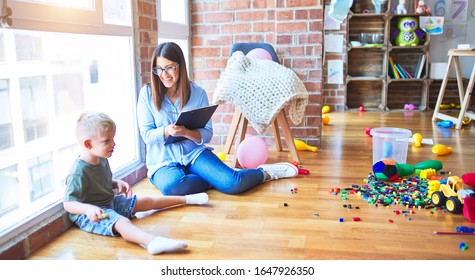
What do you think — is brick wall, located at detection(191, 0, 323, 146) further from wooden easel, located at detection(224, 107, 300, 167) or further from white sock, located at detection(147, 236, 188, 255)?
white sock, located at detection(147, 236, 188, 255)

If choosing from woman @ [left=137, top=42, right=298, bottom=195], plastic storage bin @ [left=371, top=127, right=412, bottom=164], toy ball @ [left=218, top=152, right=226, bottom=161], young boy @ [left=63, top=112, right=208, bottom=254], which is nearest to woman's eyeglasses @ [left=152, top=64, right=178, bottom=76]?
woman @ [left=137, top=42, right=298, bottom=195]

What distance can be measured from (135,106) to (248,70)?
0.75 metres

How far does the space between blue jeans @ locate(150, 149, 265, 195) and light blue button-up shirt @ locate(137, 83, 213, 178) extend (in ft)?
0.14

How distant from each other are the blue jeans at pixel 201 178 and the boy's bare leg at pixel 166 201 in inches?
3.4

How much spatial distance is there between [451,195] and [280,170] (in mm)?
935

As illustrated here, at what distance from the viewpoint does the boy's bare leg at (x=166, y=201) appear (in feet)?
7.00

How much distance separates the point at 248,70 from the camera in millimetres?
2996

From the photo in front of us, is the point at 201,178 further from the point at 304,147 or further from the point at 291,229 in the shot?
the point at 304,147

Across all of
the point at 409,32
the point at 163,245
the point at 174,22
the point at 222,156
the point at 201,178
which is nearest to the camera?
the point at 163,245

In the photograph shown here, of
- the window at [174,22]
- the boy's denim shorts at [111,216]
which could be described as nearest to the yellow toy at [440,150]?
the window at [174,22]

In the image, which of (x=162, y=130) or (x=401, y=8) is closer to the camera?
(x=162, y=130)

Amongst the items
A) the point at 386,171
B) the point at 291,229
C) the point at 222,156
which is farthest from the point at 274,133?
the point at 291,229

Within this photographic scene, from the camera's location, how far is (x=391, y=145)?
2.89m
